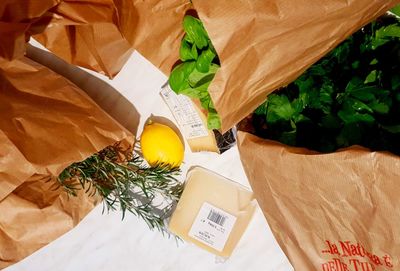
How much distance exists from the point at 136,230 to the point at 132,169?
0.12 meters

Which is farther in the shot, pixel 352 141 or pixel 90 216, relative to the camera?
pixel 90 216

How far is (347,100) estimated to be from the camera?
67cm

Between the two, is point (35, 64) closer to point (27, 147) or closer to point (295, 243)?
point (27, 147)

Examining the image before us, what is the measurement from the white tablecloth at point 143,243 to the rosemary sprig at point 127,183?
0.11 ft

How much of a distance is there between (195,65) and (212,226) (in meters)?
0.30

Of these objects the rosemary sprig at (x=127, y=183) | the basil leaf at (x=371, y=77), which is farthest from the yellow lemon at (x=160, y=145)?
the basil leaf at (x=371, y=77)

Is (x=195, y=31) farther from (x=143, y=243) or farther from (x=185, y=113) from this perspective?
(x=143, y=243)

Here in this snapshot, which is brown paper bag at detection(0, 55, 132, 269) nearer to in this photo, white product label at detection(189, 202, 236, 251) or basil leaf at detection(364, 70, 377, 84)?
white product label at detection(189, 202, 236, 251)

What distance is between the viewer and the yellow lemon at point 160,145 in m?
0.83

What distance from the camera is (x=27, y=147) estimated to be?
2.38ft

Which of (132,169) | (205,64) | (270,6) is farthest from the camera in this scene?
(132,169)

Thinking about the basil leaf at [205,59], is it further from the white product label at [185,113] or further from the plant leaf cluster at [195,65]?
the white product label at [185,113]

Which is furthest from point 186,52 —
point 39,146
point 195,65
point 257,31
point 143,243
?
point 143,243

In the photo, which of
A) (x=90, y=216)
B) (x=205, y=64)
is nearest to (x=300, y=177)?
(x=205, y=64)
